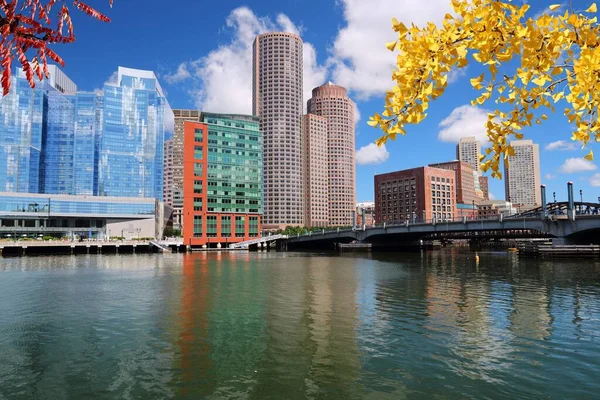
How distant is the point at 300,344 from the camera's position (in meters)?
20.3

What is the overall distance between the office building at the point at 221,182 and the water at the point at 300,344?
118037 millimetres

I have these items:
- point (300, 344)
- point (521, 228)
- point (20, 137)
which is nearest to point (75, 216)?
point (20, 137)

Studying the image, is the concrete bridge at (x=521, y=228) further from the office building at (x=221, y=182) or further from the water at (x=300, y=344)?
the office building at (x=221, y=182)

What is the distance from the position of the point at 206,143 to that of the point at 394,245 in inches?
3134

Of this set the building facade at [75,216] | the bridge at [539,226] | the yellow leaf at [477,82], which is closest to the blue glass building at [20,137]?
the building facade at [75,216]

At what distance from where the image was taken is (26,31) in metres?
5.33

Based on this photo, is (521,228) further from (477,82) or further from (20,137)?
(20,137)

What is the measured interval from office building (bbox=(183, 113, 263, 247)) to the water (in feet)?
387

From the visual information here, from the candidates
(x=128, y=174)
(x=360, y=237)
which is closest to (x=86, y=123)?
(x=128, y=174)

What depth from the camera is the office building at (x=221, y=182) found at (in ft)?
509

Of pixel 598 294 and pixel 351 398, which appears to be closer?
pixel 351 398

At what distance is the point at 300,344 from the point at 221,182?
146 meters

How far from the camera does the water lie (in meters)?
14.8

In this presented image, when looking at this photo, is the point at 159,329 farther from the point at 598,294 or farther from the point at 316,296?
the point at 598,294
